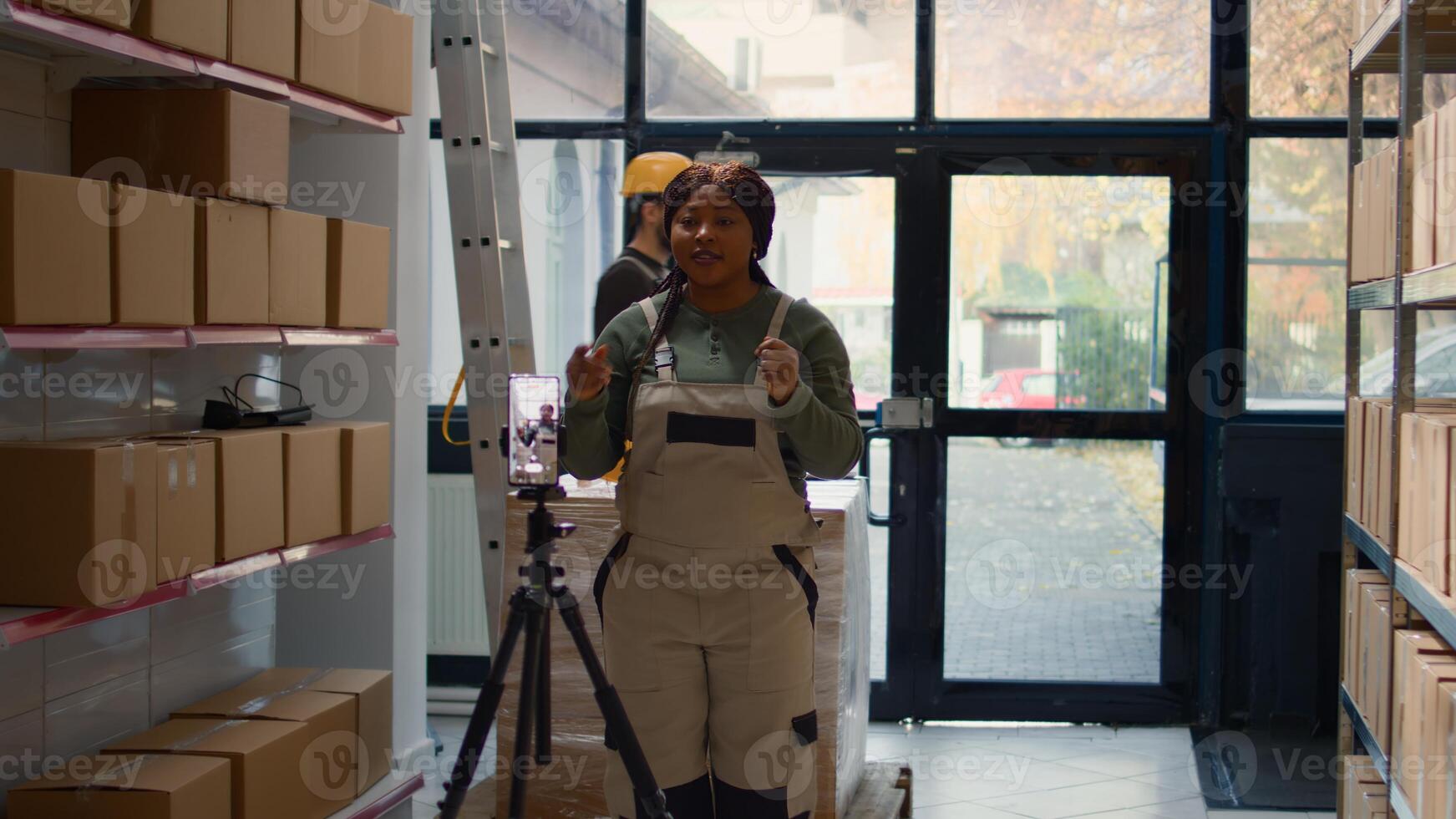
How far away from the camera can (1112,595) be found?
15.6 ft

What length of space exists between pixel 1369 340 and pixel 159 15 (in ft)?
12.8

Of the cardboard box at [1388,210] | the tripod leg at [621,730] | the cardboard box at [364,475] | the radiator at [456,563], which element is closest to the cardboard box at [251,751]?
the cardboard box at [364,475]

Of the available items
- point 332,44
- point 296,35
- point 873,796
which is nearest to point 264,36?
point 296,35

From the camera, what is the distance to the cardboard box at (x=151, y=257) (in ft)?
7.76

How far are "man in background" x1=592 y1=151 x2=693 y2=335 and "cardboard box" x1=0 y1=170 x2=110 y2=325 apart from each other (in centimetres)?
163

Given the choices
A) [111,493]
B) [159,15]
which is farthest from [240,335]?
[159,15]

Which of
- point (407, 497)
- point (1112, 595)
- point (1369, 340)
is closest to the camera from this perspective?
point (407, 497)

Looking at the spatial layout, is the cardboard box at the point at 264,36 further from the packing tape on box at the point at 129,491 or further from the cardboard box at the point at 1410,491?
the cardboard box at the point at 1410,491

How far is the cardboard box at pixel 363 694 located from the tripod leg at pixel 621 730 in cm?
129

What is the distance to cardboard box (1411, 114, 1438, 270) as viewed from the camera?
99.4 inches

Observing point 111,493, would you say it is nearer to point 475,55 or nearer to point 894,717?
point 475,55

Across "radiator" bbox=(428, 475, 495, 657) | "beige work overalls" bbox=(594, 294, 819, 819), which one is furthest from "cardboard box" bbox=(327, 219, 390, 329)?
"radiator" bbox=(428, 475, 495, 657)

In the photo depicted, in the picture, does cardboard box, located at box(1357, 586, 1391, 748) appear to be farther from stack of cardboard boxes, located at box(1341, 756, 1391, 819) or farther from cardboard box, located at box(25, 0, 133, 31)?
cardboard box, located at box(25, 0, 133, 31)

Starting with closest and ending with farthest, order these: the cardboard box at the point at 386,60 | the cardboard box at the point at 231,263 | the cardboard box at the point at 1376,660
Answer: the cardboard box at the point at 231,263
the cardboard box at the point at 1376,660
the cardboard box at the point at 386,60
